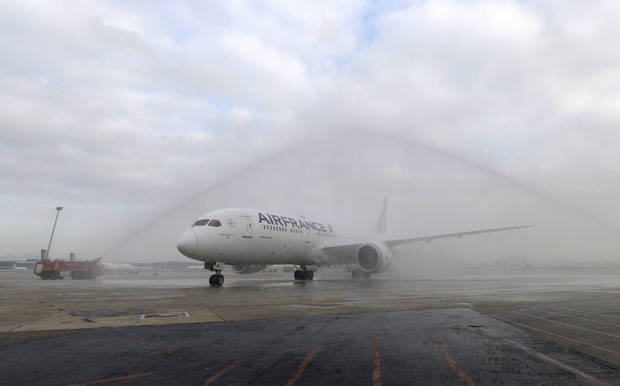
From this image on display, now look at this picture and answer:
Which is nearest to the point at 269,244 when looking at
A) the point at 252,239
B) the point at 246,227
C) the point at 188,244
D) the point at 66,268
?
the point at 252,239

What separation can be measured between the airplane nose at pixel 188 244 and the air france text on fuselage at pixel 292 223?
5531 mm

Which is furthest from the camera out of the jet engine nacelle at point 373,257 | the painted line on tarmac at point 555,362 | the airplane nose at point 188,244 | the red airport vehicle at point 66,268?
the red airport vehicle at point 66,268

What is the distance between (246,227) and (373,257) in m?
10.7

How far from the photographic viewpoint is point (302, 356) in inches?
254

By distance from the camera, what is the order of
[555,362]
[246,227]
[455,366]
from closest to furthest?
[455,366] < [555,362] < [246,227]

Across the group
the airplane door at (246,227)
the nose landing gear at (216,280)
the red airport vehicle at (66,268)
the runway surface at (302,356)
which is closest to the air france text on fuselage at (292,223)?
the airplane door at (246,227)

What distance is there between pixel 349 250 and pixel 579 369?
28.7 metres

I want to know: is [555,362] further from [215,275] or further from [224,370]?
[215,275]

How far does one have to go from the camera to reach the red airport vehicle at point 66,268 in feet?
141

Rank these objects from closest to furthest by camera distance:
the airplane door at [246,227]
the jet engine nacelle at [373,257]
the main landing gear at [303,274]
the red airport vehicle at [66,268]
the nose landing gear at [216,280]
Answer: the nose landing gear at [216,280], the airplane door at [246,227], the jet engine nacelle at [373,257], the main landing gear at [303,274], the red airport vehicle at [66,268]

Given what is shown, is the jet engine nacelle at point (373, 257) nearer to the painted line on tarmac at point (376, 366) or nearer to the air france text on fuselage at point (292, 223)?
the air france text on fuselage at point (292, 223)

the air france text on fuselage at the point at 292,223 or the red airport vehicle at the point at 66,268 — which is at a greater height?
the air france text on fuselage at the point at 292,223

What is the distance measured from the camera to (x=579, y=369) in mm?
5598

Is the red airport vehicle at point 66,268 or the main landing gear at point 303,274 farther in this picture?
the red airport vehicle at point 66,268
